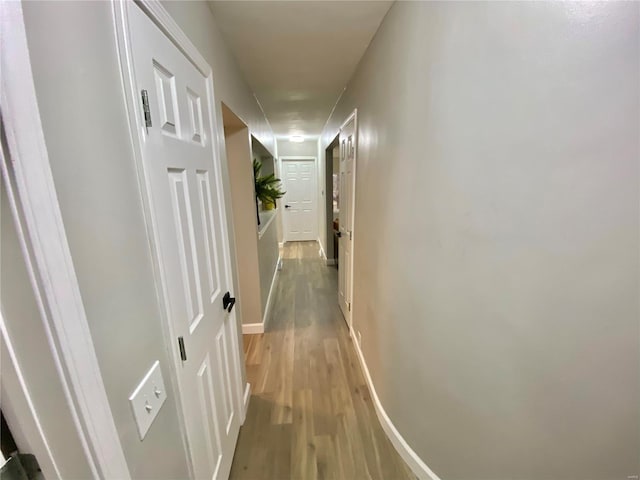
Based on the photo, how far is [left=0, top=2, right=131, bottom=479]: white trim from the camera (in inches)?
14.4

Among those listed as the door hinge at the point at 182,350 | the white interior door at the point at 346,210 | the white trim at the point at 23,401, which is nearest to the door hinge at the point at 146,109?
the white trim at the point at 23,401

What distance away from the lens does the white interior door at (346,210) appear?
2430 mm

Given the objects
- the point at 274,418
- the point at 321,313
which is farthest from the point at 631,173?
the point at 321,313

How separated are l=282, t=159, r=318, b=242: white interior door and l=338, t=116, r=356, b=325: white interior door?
3.35 m

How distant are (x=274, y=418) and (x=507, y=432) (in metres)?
1.36

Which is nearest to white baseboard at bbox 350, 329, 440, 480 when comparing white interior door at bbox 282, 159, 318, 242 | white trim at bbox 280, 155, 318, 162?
white interior door at bbox 282, 159, 318, 242

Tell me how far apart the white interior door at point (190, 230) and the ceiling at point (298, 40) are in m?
0.52

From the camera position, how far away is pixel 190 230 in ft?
3.29

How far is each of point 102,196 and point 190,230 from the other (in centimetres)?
44

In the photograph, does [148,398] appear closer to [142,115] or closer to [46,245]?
[46,245]

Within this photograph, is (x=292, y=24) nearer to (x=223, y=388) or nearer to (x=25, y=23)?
(x=25, y=23)

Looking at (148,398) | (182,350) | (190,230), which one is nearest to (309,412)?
(182,350)

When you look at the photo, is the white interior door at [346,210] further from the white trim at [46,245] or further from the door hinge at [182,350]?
the white trim at [46,245]

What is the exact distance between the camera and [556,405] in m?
0.81
